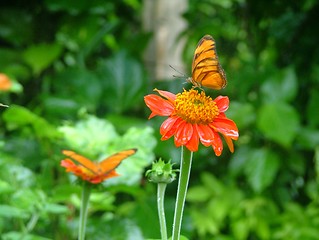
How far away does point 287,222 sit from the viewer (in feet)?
6.11

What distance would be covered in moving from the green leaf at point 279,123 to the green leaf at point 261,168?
0.07m

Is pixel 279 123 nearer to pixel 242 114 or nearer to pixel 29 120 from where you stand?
pixel 242 114

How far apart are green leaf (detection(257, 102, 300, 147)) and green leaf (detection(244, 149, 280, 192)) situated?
7 centimetres

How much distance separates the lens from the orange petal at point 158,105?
0.63 m

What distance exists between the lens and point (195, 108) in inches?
24.3

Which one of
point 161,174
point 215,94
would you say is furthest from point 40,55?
point 161,174

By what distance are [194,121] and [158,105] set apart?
45 mm

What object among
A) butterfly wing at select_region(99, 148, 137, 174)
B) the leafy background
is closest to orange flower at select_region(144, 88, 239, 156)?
butterfly wing at select_region(99, 148, 137, 174)

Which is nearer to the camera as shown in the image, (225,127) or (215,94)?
(225,127)

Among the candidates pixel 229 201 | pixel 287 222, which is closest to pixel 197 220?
pixel 229 201

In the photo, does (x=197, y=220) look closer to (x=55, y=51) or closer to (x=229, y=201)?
(x=229, y=201)

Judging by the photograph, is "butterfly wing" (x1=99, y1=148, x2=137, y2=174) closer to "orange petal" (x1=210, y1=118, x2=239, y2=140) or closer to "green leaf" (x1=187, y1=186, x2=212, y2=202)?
"orange petal" (x1=210, y1=118, x2=239, y2=140)

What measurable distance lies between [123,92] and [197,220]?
1.54ft

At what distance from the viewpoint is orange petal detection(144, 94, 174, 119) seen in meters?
0.63
